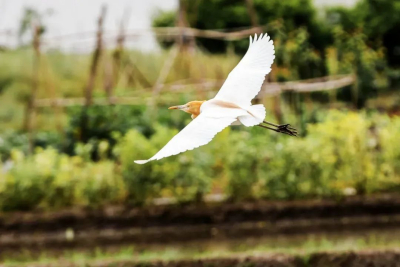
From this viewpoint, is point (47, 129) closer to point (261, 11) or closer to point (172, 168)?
point (172, 168)

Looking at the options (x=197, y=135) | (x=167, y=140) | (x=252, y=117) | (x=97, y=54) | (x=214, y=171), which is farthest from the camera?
(x=97, y=54)

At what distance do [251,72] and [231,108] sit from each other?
0.85ft

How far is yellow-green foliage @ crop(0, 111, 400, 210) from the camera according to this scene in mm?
7168

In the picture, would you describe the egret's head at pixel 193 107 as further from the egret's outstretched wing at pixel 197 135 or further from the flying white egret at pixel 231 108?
the egret's outstretched wing at pixel 197 135

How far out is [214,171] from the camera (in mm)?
7512

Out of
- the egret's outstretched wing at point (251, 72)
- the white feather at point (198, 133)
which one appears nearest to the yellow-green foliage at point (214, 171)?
the egret's outstretched wing at point (251, 72)

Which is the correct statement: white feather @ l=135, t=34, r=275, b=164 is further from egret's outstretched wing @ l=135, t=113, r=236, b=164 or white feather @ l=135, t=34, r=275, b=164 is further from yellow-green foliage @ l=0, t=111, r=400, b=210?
yellow-green foliage @ l=0, t=111, r=400, b=210

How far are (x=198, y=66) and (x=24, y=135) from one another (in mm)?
2597

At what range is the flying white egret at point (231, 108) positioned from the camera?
139cm

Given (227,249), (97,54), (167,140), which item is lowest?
(227,249)

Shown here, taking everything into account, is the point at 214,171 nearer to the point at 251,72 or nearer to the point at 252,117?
the point at 251,72

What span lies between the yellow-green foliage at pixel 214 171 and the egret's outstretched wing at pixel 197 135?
5610 mm

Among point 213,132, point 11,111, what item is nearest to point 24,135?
point 11,111

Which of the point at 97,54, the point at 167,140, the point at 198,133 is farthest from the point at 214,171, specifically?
the point at 198,133
